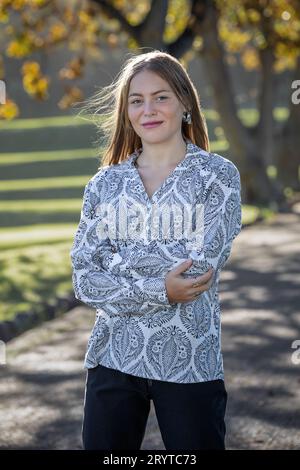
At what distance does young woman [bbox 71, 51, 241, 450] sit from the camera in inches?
157

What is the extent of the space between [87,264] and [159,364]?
421 mm

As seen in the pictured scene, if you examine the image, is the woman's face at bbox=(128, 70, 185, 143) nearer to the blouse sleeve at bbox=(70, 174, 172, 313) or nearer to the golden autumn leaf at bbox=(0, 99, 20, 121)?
the blouse sleeve at bbox=(70, 174, 172, 313)

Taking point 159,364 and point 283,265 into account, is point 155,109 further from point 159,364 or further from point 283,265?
point 283,265

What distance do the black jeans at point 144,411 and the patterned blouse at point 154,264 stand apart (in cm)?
4

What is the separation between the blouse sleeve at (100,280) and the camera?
3.97m

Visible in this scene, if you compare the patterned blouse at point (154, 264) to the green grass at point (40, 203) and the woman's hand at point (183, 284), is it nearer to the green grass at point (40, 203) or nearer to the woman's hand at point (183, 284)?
the woman's hand at point (183, 284)

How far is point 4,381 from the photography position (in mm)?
8172

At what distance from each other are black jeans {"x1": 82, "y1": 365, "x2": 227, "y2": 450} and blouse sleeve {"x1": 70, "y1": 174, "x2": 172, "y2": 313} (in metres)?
0.22

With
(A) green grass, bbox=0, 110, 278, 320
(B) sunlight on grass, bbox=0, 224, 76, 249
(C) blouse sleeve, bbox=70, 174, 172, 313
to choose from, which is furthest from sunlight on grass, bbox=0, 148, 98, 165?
(C) blouse sleeve, bbox=70, 174, 172, 313

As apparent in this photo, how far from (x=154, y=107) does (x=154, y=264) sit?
0.53 m

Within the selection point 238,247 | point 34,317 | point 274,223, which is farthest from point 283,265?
point 274,223

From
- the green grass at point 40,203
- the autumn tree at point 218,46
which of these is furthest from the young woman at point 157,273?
the autumn tree at point 218,46

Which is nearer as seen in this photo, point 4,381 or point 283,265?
point 4,381
